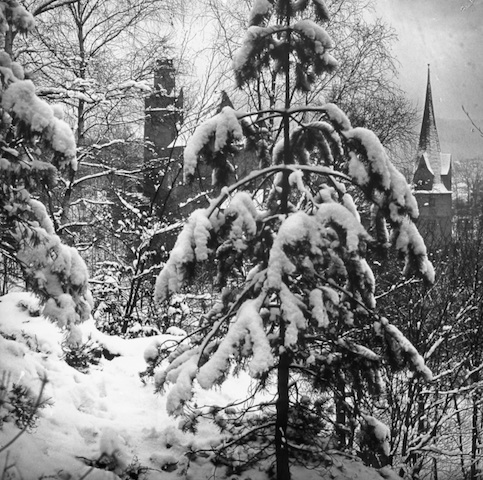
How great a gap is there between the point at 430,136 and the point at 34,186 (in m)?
35.7

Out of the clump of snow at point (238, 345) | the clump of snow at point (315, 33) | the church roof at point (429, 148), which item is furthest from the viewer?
the church roof at point (429, 148)

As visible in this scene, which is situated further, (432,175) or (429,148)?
(432,175)

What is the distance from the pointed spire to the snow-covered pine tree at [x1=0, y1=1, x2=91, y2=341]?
2729 cm

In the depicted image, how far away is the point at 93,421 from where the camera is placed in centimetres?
459

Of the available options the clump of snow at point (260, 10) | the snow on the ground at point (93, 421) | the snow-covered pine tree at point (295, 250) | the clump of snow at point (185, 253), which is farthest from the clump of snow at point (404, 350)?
the clump of snow at point (260, 10)

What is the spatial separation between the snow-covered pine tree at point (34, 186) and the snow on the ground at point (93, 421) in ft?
2.42

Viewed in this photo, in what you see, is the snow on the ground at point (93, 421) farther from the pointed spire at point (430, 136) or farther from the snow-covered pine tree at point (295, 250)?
the pointed spire at point (430, 136)

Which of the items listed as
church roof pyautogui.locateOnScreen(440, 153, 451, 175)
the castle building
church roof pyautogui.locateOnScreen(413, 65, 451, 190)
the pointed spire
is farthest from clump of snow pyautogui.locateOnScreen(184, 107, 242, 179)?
church roof pyautogui.locateOnScreen(440, 153, 451, 175)

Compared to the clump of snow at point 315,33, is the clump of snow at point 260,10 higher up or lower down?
higher up

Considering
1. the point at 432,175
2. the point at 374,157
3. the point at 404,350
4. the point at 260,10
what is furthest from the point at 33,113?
the point at 432,175

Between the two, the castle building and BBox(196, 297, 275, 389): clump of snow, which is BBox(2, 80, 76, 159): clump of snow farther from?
the castle building

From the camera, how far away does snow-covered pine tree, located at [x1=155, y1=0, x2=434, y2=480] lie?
2.72m

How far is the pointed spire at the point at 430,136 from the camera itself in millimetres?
30938

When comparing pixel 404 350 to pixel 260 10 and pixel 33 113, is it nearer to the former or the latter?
pixel 260 10
